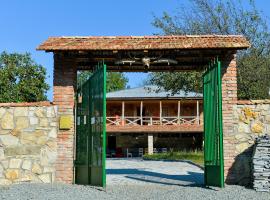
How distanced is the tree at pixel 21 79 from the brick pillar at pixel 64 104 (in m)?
30.3

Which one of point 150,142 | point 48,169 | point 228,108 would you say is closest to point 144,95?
point 150,142

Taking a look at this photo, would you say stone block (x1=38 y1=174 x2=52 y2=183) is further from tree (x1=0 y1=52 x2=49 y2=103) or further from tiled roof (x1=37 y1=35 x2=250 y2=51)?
tree (x1=0 y1=52 x2=49 y2=103)

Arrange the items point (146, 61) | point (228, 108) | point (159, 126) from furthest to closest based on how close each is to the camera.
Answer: point (159, 126) < point (146, 61) < point (228, 108)

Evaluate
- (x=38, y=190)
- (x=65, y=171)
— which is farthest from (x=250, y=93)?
(x=38, y=190)

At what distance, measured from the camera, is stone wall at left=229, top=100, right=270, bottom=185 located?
10.6 metres

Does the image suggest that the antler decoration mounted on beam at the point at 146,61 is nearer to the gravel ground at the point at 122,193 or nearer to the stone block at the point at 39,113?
the stone block at the point at 39,113

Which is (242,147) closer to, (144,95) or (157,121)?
(157,121)

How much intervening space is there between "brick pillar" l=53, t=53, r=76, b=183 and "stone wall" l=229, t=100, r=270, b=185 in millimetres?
3872

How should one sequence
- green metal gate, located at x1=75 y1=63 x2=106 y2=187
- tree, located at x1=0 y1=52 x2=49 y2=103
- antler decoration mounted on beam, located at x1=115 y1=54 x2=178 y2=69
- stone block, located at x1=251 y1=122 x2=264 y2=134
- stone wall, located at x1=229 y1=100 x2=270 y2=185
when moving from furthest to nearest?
1. tree, located at x1=0 y1=52 x2=49 y2=103
2. antler decoration mounted on beam, located at x1=115 y1=54 x2=178 y2=69
3. stone block, located at x1=251 y1=122 x2=264 y2=134
4. stone wall, located at x1=229 y1=100 x2=270 y2=185
5. green metal gate, located at x1=75 y1=63 x2=106 y2=187

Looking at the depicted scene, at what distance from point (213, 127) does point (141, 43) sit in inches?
108

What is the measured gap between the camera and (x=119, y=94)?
120 ft

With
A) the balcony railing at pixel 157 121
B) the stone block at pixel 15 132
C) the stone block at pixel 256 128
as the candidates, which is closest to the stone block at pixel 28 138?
the stone block at pixel 15 132

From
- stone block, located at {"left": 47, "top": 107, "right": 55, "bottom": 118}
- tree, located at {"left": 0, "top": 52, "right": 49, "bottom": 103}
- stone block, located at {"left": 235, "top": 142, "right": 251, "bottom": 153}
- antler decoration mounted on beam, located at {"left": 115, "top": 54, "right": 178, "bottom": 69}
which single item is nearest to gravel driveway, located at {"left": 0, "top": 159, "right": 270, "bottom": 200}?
stone block, located at {"left": 235, "top": 142, "right": 251, "bottom": 153}

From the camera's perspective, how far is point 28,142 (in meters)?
10.8
